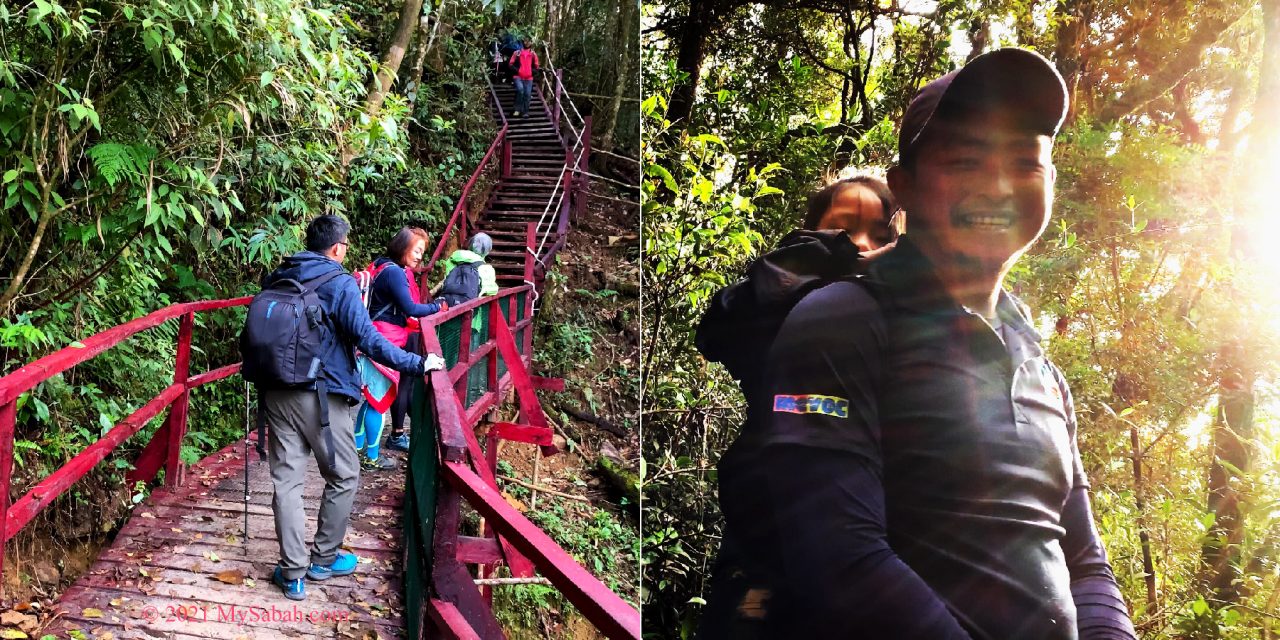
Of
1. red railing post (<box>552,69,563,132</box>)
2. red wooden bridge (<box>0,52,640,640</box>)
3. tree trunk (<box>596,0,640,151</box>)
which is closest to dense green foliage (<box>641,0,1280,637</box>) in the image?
red wooden bridge (<box>0,52,640,640</box>)

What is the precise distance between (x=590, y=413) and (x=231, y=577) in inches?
83.1

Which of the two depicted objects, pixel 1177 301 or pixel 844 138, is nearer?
pixel 1177 301

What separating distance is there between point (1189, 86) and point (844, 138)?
51cm

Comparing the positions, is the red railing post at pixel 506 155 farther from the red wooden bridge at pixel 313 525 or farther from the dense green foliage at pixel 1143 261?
the dense green foliage at pixel 1143 261

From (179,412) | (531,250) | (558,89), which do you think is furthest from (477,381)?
(558,89)

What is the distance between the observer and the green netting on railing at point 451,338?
3209 mm

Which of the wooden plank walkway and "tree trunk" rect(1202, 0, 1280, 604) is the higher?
"tree trunk" rect(1202, 0, 1280, 604)

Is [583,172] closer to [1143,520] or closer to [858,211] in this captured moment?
[858,211]

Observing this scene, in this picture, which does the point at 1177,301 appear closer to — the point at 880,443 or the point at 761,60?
the point at 880,443

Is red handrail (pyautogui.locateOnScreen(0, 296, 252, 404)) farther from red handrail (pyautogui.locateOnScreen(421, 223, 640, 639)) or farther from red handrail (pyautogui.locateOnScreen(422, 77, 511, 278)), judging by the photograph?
red handrail (pyautogui.locateOnScreen(422, 77, 511, 278))

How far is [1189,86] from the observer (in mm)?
1062

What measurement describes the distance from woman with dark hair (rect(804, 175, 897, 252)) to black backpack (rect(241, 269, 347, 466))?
1652 millimetres

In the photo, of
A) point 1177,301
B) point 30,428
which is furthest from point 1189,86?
point 30,428

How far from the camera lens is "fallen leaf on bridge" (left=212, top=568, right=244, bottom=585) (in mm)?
2232
